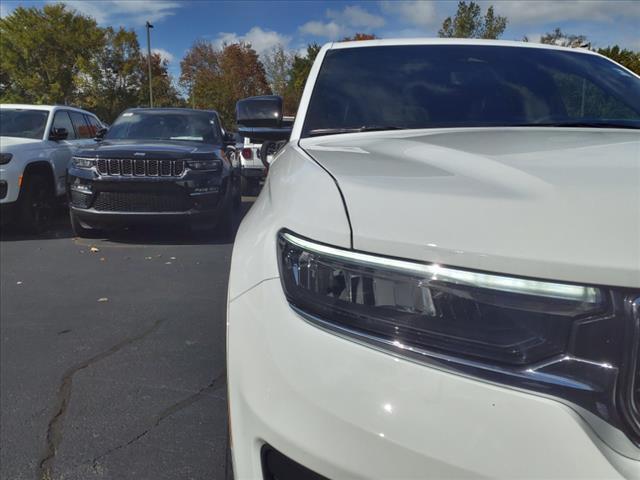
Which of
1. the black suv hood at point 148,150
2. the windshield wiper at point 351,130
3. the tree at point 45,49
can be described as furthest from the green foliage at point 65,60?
the windshield wiper at point 351,130

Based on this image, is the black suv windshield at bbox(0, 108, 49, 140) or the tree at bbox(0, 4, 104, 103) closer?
the black suv windshield at bbox(0, 108, 49, 140)

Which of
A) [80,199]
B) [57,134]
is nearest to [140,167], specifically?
[80,199]

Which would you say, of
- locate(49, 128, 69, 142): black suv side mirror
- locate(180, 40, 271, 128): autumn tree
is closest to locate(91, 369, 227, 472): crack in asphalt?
locate(49, 128, 69, 142): black suv side mirror

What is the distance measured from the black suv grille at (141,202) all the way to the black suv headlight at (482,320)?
5508 millimetres

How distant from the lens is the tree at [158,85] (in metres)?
38.4

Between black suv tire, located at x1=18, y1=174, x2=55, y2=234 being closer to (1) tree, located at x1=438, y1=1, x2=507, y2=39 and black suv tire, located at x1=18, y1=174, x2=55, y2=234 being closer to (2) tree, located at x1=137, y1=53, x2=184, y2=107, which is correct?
(1) tree, located at x1=438, y1=1, x2=507, y2=39

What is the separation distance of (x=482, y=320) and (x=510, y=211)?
214mm

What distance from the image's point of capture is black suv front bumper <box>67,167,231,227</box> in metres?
6.37

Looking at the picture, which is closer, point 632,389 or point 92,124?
point 632,389

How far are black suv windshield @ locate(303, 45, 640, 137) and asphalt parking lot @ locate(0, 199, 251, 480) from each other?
1.54 meters

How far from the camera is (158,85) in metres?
42.0

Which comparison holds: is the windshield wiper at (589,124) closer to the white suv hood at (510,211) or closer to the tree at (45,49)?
the white suv hood at (510,211)

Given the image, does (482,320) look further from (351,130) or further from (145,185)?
(145,185)

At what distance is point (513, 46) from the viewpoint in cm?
304
